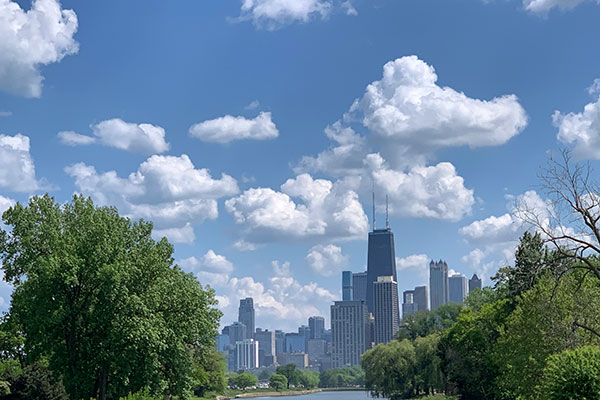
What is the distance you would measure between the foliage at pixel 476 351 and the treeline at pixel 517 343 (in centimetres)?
10

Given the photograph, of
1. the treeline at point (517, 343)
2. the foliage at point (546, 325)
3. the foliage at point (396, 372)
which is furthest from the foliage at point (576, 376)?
the foliage at point (396, 372)

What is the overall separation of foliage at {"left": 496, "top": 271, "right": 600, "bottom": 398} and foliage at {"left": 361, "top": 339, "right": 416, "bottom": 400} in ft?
192

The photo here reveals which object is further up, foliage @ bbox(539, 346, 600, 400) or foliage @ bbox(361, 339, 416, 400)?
foliage @ bbox(539, 346, 600, 400)

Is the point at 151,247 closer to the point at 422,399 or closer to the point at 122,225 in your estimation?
the point at 122,225

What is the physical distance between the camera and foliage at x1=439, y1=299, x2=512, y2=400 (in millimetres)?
68562

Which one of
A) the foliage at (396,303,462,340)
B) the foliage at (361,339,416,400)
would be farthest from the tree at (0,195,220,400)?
the foliage at (396,303,462,340)

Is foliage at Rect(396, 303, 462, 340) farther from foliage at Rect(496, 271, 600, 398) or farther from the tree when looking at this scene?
the tree

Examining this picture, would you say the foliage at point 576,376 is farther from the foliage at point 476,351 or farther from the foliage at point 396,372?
the foliage at point 396,372

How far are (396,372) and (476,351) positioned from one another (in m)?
38.8

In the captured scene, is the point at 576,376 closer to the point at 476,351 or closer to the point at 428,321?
the point at 476,351

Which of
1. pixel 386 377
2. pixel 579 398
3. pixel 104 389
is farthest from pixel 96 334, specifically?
pixel 386 377

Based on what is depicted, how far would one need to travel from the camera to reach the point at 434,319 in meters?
132

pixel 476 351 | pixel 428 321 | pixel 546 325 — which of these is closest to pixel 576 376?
pixel 546 325

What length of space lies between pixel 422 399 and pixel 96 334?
62.1 meters
